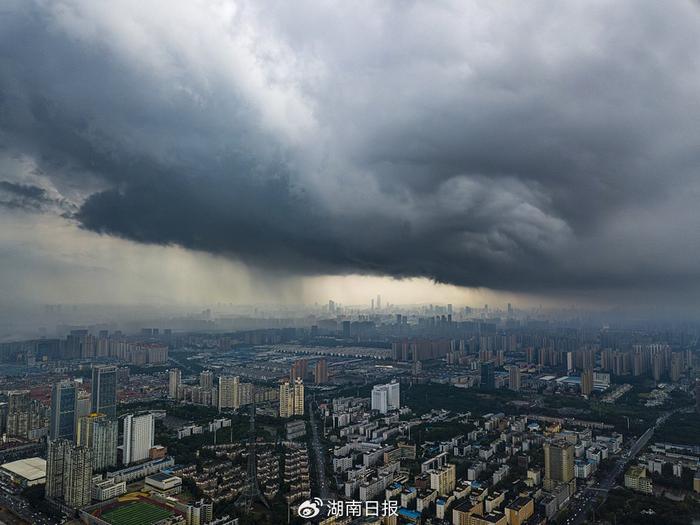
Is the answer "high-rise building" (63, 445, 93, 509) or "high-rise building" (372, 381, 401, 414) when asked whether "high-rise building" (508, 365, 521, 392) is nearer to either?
"high-rise building" (372, 381, 401, 414)

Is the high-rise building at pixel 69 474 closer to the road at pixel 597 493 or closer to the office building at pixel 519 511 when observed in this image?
the office building at pixel 519 511

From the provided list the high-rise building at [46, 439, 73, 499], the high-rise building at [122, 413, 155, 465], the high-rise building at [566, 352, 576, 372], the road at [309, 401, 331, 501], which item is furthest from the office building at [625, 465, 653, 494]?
the high-rise building at [566, 352, 576, 372]

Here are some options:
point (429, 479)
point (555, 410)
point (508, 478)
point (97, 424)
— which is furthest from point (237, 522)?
point (555, 410)

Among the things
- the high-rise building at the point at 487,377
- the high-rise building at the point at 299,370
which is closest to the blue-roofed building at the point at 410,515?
the high-rise building at the point at 487,377

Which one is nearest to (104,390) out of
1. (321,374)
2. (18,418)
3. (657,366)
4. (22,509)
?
(18,418)

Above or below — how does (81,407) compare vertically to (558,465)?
above

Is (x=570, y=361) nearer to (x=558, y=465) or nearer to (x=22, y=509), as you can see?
(x=558, y=465)
